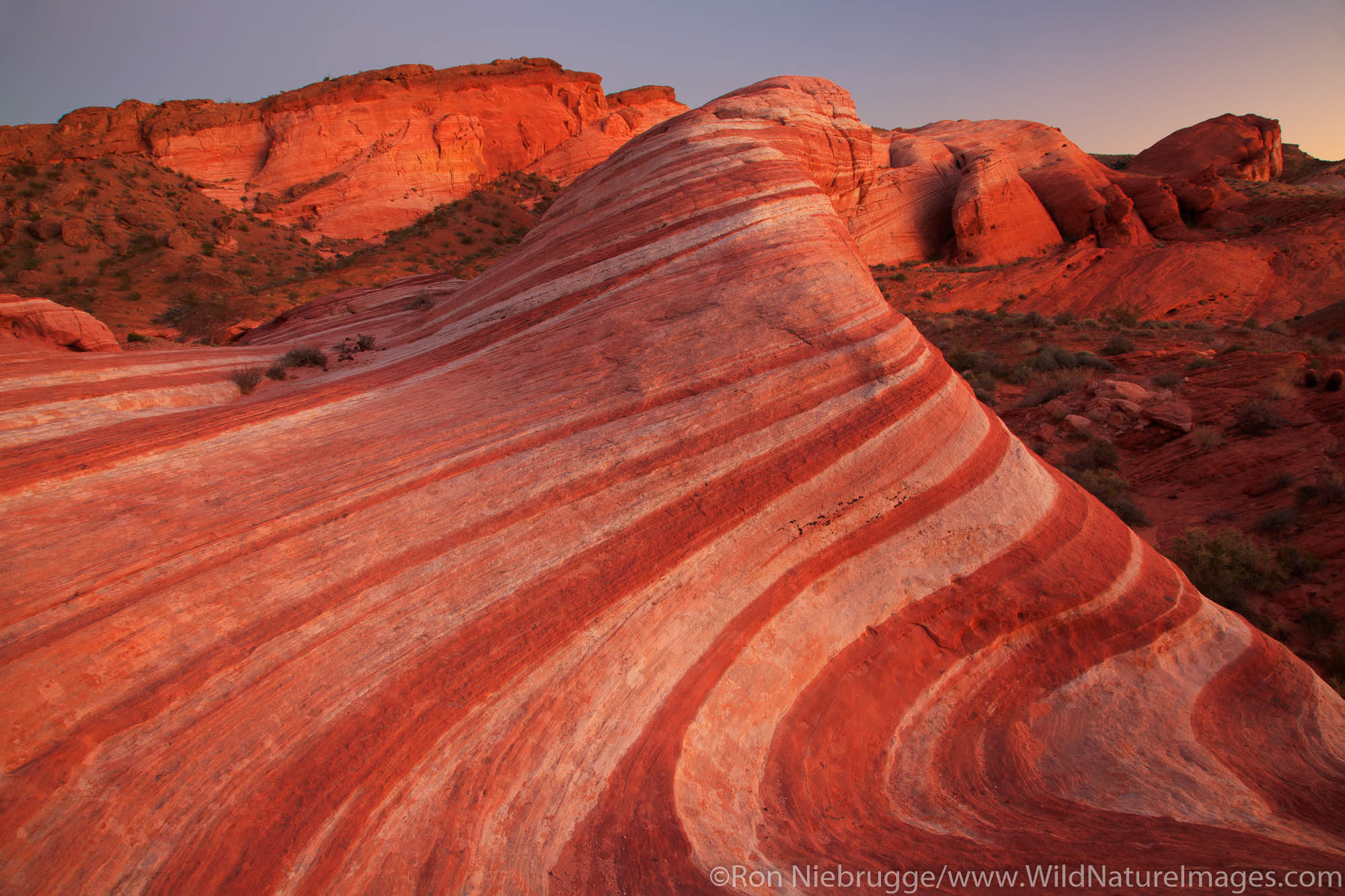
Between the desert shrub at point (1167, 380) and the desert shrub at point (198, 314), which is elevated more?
the desert shrub at point (198, 314)

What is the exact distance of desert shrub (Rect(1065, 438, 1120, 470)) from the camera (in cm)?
1060

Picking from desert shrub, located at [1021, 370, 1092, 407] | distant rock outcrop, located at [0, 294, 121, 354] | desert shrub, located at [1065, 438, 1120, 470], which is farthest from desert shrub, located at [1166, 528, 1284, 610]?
distant rock outcrop, located at [0, 294, 121, 354]

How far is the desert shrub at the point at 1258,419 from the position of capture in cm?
1005

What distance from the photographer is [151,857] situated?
2.24 m

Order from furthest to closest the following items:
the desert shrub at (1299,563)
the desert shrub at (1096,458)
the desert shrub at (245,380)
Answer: the desert shrub at (1096,458), the desert shrub at (1299,563), the desert shrub at (245,380)

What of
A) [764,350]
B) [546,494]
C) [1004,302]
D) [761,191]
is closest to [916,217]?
[1004,302]

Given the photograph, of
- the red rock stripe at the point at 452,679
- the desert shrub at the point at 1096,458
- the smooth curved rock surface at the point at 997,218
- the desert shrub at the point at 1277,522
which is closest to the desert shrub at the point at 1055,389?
the desert shrub at the point at 1096,458

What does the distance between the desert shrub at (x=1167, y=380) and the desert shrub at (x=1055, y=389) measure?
1.19 m

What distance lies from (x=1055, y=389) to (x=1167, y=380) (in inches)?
79.8

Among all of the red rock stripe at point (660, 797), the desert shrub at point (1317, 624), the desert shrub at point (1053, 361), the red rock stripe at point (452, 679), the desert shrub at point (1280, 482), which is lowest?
the desert shrub at point (1317, 624)

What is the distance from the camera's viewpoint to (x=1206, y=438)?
10.2 metres

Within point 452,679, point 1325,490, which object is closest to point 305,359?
point 452,679

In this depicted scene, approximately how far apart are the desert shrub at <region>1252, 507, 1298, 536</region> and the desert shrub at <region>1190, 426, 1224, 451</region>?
2204mm

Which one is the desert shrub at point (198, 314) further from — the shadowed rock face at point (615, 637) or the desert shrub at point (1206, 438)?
the desert shrub at point (1206, 438)
